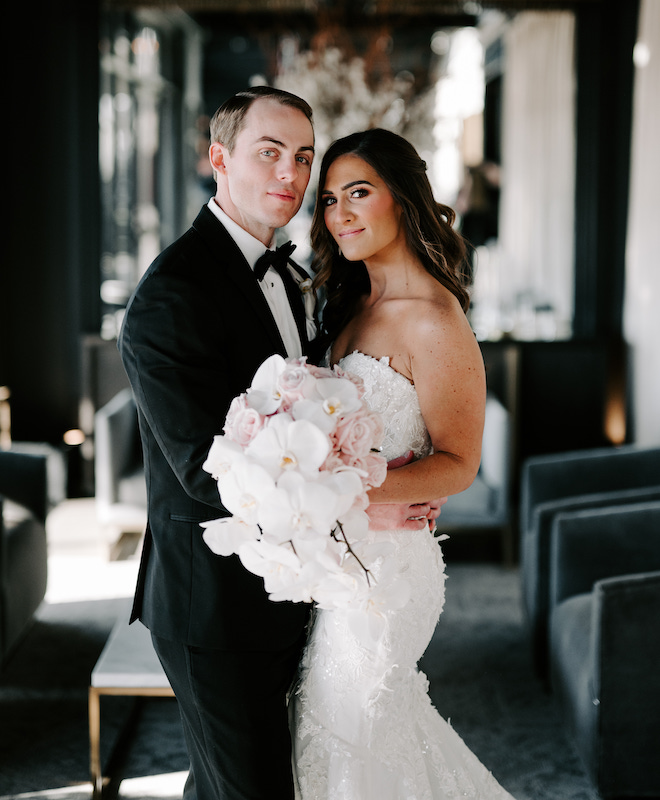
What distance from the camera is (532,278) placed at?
702 centimetres

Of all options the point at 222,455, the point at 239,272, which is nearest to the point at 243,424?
the point at 222,455

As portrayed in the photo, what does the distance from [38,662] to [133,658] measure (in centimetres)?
115

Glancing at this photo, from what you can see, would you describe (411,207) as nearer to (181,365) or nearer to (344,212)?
(344,212)

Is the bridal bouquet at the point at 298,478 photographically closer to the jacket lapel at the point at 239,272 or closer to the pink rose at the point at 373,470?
the pink rose at the point at 373,470

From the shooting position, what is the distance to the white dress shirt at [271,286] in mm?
1882

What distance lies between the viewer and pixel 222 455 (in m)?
1.33

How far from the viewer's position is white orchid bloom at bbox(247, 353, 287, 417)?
4.46 ft

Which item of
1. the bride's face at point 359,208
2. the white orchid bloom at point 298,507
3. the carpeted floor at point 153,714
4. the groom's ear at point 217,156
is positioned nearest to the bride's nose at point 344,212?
the bride's face at point 359,208

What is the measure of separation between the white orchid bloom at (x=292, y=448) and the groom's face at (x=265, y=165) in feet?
A: 2.48

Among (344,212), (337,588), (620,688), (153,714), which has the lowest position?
(153,714)

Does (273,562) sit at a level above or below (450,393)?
below

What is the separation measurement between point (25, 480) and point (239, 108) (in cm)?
234

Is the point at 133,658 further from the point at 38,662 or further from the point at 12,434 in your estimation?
the point at 12,434

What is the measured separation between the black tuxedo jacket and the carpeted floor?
1.18 m
